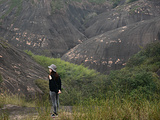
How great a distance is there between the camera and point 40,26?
138 feet

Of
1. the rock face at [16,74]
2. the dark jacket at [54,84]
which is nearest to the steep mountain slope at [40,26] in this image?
the rock face at [16,74]

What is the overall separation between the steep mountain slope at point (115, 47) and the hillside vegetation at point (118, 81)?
8157 millimetres

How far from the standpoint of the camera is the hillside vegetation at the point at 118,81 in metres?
10.2

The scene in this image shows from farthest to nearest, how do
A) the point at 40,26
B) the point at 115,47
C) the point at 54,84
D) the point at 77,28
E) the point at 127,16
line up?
the point at 77,28
the point at 127,16
the point at 40,26
the point at 115,47
the point at 54,84

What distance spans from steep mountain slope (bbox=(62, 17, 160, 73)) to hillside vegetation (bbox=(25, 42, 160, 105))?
816cm

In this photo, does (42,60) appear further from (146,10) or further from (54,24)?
(146,10)

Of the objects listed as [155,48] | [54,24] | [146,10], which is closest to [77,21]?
[54,24]

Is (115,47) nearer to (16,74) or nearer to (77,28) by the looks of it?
(77,28)

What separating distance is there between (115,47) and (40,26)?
18424 millimetres

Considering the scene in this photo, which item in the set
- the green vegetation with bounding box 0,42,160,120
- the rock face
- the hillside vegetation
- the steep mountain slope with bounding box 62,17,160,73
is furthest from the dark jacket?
the steep mountain slope with bounding box 62,17,160,73

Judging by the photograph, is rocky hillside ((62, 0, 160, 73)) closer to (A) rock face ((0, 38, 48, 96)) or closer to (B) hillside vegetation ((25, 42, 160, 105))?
(B) hillside vegetation ((25, 42, 160, 105))

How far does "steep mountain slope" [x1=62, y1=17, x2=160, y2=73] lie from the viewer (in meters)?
30.8

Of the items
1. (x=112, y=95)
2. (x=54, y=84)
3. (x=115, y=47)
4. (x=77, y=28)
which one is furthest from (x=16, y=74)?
(x=77, y=28)

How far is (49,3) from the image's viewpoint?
4606 centimetres
